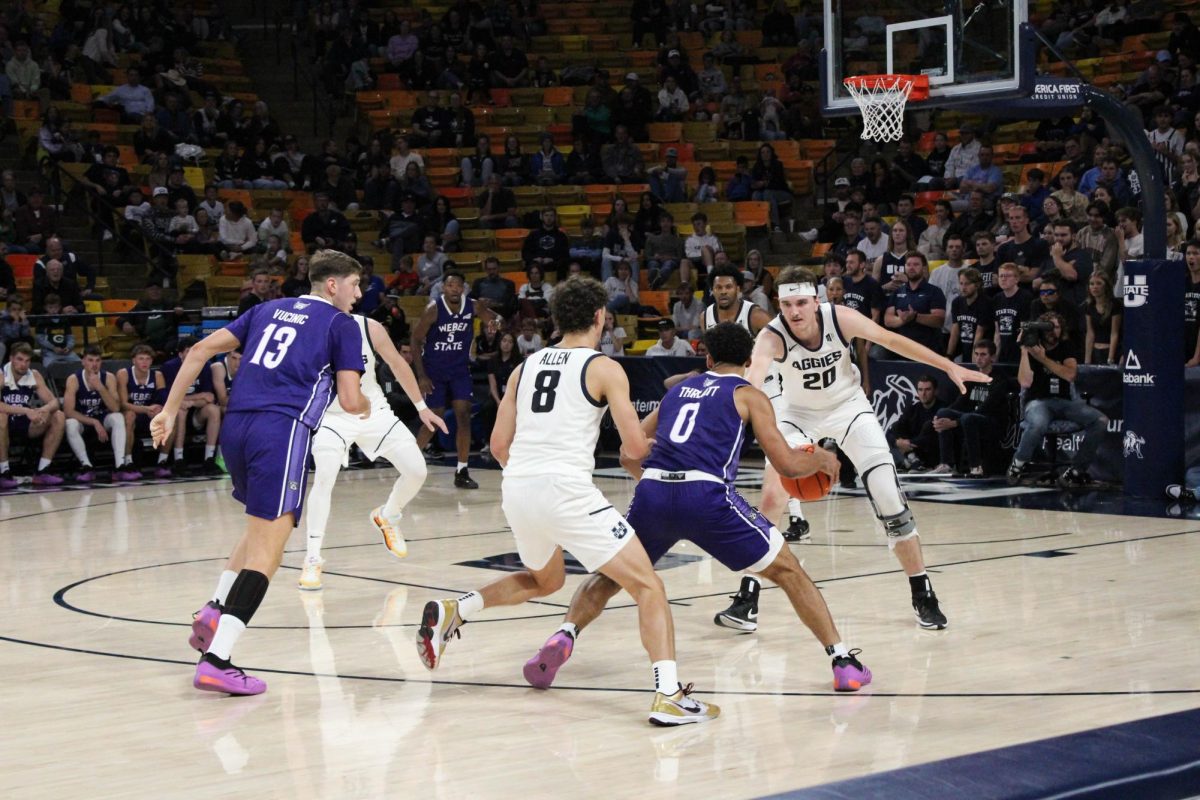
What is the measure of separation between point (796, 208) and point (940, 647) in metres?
16.0

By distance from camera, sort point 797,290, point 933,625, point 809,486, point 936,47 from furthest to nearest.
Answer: point 936,47 → point 797,290 → point 933,625 → point 809,486

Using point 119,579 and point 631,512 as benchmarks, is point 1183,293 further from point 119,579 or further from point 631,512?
point 119,579

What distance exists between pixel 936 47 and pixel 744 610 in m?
6.24

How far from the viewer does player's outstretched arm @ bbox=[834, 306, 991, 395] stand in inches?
299

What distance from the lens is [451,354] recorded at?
14820 millimetres

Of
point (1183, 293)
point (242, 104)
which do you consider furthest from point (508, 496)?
point (242, 104)

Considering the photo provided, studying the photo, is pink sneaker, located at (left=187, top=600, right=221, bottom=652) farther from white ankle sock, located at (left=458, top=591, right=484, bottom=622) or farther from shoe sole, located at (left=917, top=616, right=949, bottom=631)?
shoe sole, located at (left=917, top=616, right=949, bottom=631)

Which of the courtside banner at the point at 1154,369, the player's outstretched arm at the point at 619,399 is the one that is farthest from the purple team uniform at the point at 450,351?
the player's outstretched arm at the point at 619,399

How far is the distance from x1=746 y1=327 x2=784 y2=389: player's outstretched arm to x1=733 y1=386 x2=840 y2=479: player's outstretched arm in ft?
5.20

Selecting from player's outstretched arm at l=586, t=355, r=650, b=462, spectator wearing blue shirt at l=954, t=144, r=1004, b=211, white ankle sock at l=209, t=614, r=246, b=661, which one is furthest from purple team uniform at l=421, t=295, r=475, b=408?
player's outstretched arm at l=586, t=355, r=650, b=462

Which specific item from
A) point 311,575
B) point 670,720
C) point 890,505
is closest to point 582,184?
point 311,575

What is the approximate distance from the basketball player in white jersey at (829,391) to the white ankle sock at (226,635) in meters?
2.57

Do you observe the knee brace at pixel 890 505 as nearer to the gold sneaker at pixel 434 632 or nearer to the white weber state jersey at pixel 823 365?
the white weber state jersey at pixel 823 365

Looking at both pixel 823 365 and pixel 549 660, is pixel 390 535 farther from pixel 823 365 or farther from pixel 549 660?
pixel 549 660
